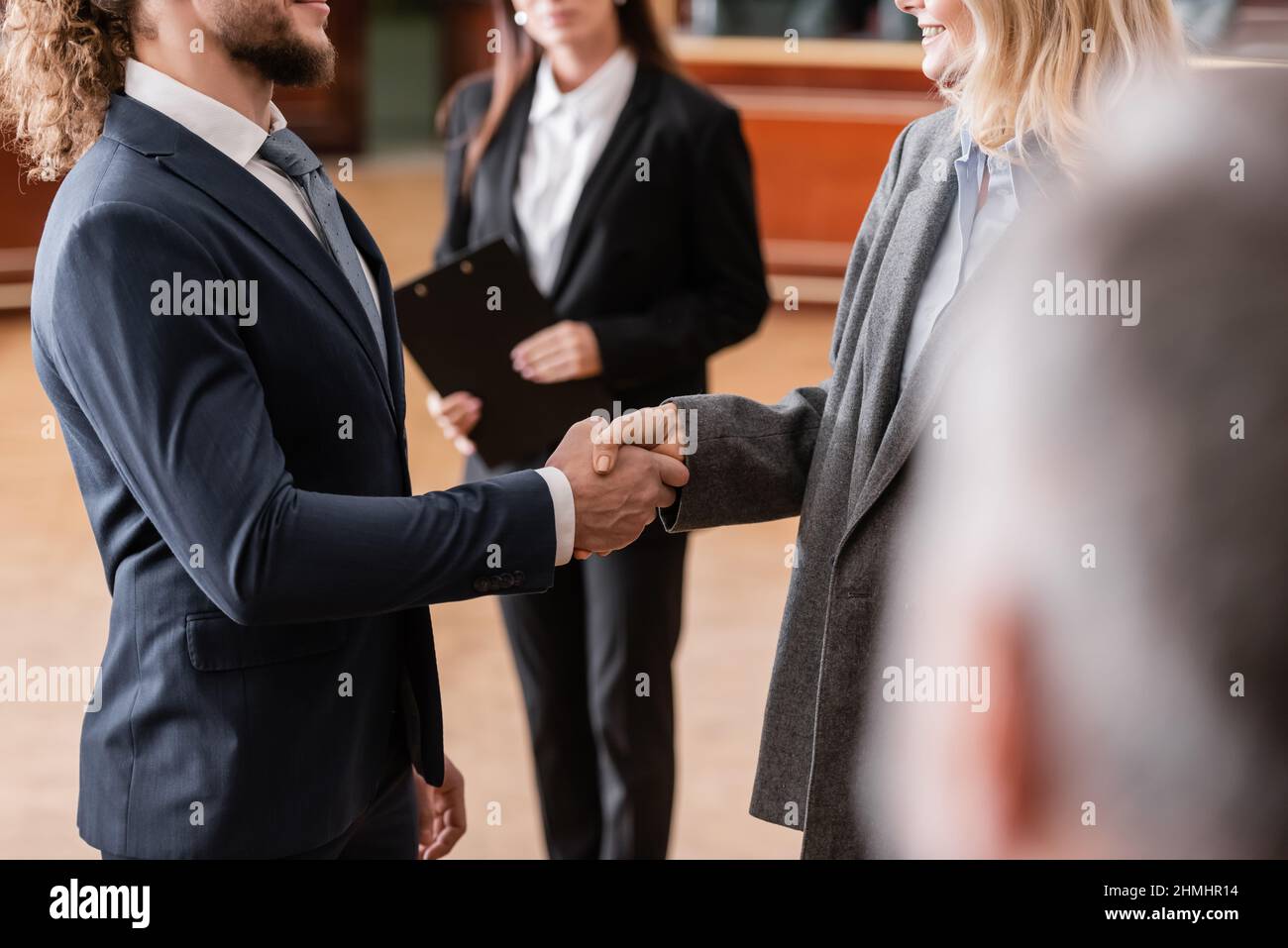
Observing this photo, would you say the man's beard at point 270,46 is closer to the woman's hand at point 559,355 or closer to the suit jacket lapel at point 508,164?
the woman's hand at point 559,355

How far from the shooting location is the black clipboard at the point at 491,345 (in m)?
2.22

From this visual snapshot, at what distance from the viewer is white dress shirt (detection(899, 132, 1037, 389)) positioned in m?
1.44

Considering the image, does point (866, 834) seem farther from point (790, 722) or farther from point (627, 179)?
point (627, 179)

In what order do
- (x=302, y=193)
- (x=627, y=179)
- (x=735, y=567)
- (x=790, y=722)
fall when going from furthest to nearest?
1. (x=735, y=567)
2. (x=627, y=179)
3. (x=790, y=722)
4. (x=302, y=193)

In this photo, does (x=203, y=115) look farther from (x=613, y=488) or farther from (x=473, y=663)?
(x=473, y=663)

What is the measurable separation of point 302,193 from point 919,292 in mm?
654

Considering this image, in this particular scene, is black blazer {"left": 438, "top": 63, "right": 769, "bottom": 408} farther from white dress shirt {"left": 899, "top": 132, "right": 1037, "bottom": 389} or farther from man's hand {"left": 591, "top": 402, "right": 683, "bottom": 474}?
white dress shirt {"left": 899, "top": 132, "right": 1037, "bottom": 389}

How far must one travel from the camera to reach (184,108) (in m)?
1.35

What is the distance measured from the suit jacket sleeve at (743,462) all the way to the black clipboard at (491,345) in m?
0.62

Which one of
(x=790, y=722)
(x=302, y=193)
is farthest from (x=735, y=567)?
(x=302, y=193)

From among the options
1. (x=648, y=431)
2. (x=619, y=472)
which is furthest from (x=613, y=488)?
(x=648, y=431)

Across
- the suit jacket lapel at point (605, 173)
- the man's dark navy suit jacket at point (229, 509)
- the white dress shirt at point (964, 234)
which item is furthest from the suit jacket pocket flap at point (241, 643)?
the suit jacket lapel at point (605, 173)

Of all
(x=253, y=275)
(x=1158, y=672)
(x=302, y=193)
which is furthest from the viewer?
(x=302, y=193)

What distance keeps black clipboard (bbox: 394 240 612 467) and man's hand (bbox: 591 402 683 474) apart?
0.60m
